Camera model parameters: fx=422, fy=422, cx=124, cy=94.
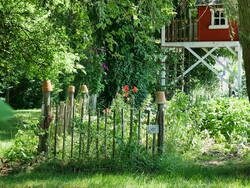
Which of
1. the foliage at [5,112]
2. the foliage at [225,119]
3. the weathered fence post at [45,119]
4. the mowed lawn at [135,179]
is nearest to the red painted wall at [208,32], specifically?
the foliage at [225,119]

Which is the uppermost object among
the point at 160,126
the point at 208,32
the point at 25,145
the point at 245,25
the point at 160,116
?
the point at 208,32

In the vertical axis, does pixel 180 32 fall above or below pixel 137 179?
above

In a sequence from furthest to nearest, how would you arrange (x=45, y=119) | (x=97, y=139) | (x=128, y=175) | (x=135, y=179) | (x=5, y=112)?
(x=45, y=119), (x=97, y=139), (x=128, y=175), (x=135, y=179), (x=5, y=112)

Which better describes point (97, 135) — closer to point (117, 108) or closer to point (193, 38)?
point (117, 108)

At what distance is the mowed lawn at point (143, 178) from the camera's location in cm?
485

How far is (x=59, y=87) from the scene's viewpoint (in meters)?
16.5

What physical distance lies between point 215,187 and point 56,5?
16.8ft

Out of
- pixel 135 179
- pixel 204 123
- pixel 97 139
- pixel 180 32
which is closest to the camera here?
pixel 135 179

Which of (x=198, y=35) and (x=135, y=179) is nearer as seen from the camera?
(x=135, y=179)

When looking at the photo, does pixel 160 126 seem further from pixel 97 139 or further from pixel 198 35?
pixel 198 35

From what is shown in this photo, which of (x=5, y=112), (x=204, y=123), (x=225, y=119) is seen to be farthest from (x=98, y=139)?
(x=5, y=112)

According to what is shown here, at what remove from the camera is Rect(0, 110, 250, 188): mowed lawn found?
15.9 feet

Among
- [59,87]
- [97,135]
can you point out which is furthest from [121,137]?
[59,87]

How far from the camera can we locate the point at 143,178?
206 inches
